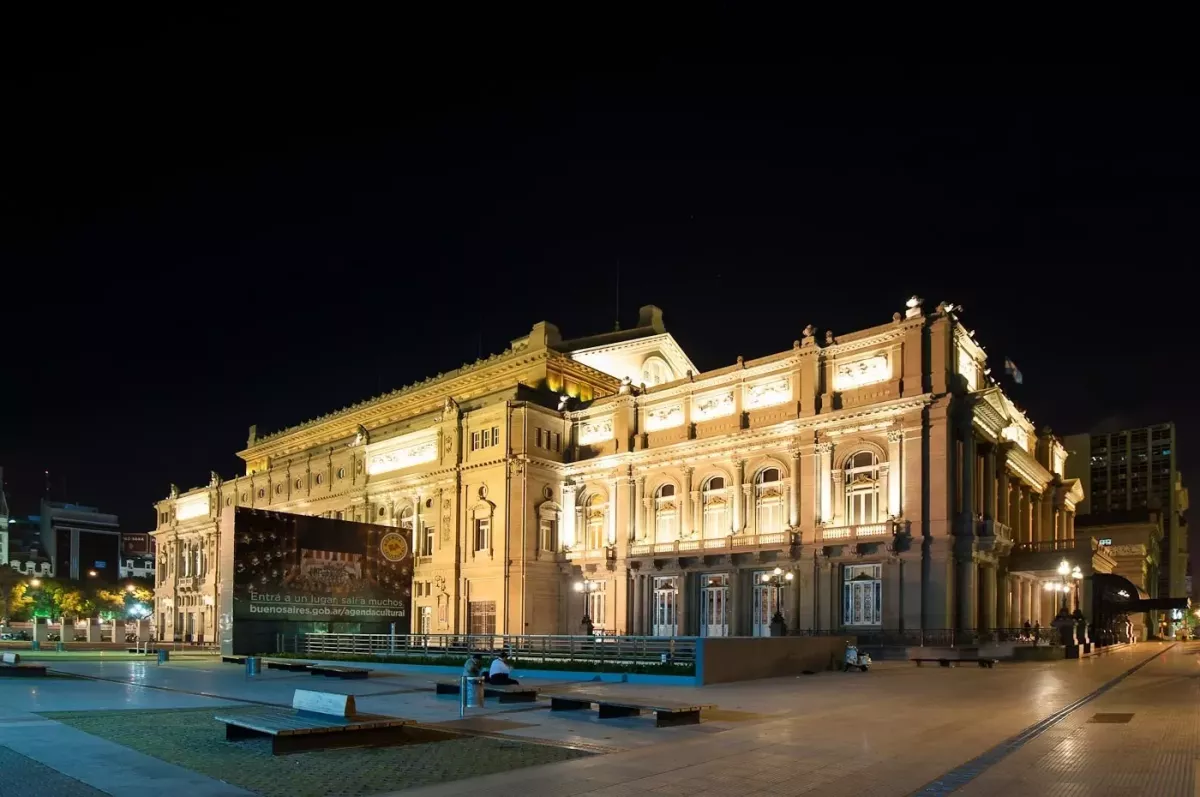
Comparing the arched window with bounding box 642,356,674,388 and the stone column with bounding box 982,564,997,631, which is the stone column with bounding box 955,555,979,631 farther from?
Result: the arched window with bounding box 642,356,674,388

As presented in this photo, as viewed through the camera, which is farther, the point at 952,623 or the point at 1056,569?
the point at 1056,569

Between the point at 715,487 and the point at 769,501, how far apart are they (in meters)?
4.16

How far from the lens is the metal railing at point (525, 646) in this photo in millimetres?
32344

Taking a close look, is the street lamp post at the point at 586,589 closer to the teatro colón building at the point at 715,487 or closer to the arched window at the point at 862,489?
the teatro colón building at the point at 715,487

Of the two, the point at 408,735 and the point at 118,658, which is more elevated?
the point at 408,735

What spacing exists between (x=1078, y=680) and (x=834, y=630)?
19.9m

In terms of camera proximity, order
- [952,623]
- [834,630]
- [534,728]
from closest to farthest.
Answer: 1. [534,728]
2. [952,623]
3. [834,630]

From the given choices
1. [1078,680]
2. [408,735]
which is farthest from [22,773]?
[1078,680]

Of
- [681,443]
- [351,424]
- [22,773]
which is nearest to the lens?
[22,773]

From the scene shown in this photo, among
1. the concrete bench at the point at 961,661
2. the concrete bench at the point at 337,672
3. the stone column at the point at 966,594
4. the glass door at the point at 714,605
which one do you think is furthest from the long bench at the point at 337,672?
the stone column at the point at 966,594

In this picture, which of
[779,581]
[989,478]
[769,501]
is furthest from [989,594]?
[769,501]

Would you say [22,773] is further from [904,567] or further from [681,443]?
[681,443]

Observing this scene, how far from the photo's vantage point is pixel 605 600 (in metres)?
61.9

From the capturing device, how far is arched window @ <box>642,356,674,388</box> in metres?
76.7
